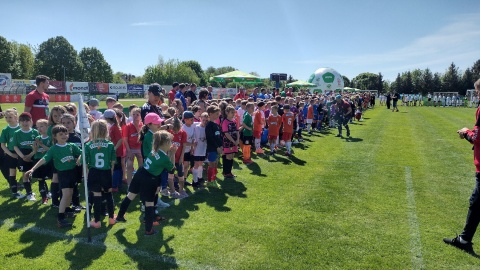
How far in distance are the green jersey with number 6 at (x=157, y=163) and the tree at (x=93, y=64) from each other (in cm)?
8385

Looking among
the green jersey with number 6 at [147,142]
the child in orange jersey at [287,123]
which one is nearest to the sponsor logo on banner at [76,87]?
the child in orange jersey at [287,123]

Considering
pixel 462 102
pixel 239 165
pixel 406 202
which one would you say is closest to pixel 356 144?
pixel 239 165

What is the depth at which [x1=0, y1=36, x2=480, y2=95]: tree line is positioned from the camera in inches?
2646

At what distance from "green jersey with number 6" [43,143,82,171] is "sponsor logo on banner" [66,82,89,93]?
1519 inches

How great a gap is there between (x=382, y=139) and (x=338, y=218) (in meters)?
11.3

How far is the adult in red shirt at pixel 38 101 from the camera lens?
7.65 metres

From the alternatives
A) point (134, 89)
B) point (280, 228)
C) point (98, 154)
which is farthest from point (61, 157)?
point (134, 89)

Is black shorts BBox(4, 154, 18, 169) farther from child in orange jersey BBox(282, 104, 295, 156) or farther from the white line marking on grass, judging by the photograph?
child in orange jersey BBox(282, 104, 295, 156)

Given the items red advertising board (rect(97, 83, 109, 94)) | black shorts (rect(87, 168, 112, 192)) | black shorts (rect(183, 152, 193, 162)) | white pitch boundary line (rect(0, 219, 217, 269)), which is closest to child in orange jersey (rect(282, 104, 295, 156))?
black shorts (rect(183, 152, 193, 162))

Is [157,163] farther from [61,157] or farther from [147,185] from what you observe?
[61,157]

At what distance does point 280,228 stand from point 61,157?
3919 mm

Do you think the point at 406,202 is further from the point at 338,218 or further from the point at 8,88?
the point at 8,88

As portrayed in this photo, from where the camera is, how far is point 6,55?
61219 millimetres

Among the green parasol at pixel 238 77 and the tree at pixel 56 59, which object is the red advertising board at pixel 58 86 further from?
the tree at pixel 56 59
